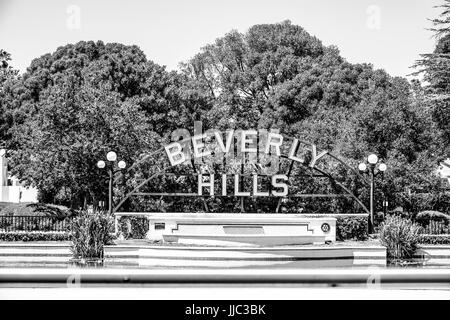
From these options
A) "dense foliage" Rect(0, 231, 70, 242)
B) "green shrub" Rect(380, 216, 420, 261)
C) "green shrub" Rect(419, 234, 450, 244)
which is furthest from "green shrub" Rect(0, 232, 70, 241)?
"green shrub" Rect(419, 234, 450, 244)

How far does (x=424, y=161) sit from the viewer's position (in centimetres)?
3516

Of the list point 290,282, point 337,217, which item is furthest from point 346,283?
point 337,217

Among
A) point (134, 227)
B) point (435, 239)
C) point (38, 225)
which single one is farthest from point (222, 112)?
point (435, 239)

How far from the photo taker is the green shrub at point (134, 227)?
1005 inches

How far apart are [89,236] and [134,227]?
601 cm

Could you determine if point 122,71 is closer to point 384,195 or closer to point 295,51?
point 295,51

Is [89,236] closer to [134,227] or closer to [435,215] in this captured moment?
[134,227]

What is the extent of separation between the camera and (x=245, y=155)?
3425 centimetres

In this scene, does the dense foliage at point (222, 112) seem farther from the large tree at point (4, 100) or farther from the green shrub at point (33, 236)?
the green shrub at point (33, 236)

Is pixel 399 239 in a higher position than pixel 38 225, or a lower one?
higher

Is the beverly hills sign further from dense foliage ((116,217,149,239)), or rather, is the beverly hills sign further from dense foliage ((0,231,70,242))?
dense foliage ((0,231,70,242))

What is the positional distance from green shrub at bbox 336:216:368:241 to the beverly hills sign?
2.36 metres

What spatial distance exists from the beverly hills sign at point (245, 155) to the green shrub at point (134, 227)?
2.42m

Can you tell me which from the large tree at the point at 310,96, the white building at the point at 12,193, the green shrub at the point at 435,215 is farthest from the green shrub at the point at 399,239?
the white building at the point at 12,193
